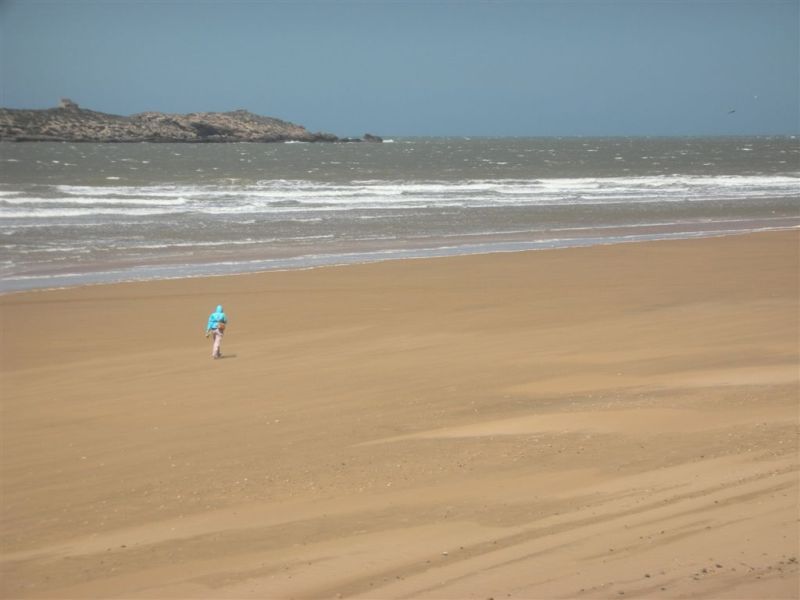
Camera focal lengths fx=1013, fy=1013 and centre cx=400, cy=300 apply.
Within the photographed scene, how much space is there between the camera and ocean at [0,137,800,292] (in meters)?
22.4

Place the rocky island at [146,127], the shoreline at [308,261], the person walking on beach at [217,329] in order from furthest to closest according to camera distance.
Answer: the rocky island at [146,127], the shoreline at [308,261], the person walking on beach at [217,329]

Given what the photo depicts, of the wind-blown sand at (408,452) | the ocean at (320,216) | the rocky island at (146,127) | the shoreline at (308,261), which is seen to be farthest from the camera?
the rocky island at (146,127)

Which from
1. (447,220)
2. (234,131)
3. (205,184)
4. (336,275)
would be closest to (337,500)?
(336,275)

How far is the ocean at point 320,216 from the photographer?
22.4 meters

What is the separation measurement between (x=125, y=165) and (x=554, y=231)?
5639 cm

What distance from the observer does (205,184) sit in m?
53.2

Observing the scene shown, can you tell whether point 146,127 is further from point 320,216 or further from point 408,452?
point 408,452

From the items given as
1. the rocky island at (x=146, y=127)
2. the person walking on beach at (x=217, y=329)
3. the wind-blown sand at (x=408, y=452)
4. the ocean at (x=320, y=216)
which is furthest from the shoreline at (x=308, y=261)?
the rocky island at (x=146, y=127)

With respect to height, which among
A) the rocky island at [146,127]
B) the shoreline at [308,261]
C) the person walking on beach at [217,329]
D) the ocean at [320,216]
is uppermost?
the person walking on beach at [217,329]

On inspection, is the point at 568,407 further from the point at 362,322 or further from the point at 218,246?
the point at 218,246

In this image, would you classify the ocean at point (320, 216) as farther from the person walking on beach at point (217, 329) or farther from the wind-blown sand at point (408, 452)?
the person walking on beach at point (217, 329)

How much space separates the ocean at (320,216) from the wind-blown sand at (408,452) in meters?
7.22

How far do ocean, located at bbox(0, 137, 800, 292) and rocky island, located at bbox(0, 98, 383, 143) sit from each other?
72469mm

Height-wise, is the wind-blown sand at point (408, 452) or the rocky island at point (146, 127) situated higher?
the wind-blown sand at point (408, 452)
